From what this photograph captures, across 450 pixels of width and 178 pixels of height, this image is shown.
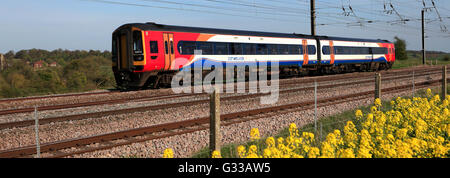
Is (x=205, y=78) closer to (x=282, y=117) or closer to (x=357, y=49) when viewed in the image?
(x=282, y=117)

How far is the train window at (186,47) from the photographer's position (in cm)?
1574

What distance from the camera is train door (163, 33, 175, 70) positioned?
49.9 feet

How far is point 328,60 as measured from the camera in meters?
25.2

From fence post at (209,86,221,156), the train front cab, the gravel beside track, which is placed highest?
the train front cab

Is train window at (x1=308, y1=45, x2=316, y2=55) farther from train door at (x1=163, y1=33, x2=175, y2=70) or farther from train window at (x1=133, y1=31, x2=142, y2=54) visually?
train window at (x1=133, y1=31, x2=142, y2=54)

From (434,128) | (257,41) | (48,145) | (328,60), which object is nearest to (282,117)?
(434,128)

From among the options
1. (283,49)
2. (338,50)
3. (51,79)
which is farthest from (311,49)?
(51,79)

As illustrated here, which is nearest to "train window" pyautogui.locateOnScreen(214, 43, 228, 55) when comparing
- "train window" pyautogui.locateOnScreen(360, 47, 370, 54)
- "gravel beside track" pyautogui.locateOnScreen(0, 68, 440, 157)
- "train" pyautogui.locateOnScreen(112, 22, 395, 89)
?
"train" pyautogui.locateOnScreen(112, 22, 395, 89)

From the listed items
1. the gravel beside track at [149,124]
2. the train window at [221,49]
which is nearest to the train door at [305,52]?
the train window at [221,49]

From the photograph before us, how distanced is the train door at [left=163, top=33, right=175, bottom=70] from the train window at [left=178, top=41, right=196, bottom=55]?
1.39 ft

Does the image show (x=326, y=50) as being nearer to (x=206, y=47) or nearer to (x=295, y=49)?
(x=295, y=49)

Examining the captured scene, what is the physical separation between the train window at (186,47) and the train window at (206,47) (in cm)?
35

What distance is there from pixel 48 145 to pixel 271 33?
16.1 m
